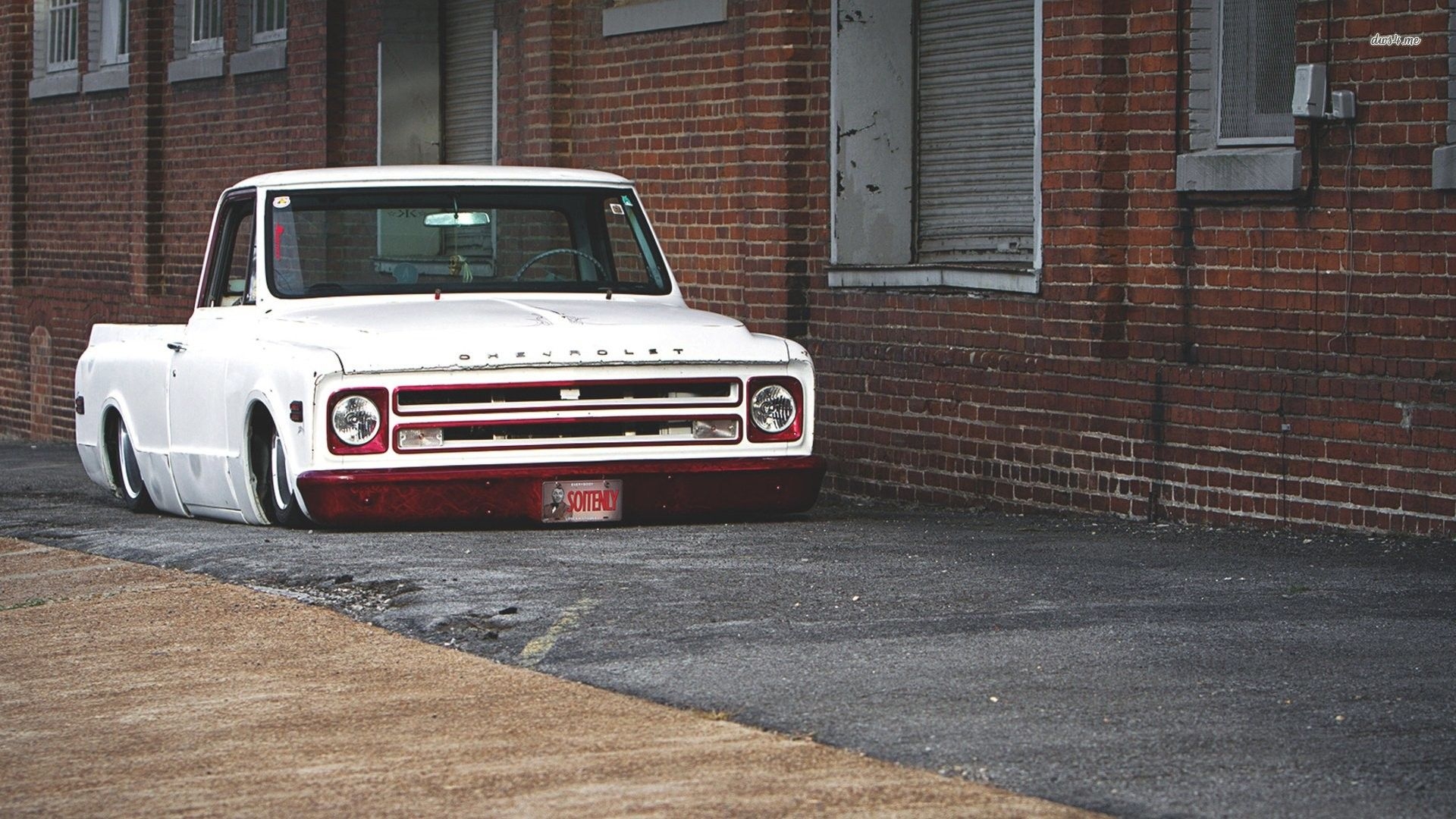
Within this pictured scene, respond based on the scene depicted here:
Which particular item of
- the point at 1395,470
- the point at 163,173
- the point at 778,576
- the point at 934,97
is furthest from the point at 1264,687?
the point at 163,173

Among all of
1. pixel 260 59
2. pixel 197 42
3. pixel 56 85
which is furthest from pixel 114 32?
pixel 260 59

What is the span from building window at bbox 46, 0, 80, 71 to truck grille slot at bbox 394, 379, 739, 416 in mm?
15867

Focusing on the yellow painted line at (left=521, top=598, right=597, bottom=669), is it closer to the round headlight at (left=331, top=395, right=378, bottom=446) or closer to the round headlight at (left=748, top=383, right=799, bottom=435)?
the round headlight at (left=331, top=395, right=378, bottom=446)

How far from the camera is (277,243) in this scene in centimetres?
1080

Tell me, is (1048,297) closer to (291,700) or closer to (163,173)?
(291,700)

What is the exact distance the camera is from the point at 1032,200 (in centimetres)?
1248

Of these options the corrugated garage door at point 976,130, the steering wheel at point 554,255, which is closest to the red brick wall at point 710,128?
the corrugated garage door at point 976,130

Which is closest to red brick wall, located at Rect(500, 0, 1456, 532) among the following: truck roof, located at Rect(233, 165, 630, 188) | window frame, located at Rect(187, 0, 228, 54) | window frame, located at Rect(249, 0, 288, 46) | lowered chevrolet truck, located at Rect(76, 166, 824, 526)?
lowered chevrolet truck, located at Rect(76, 166, 824, 526)

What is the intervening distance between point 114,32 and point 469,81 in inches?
252

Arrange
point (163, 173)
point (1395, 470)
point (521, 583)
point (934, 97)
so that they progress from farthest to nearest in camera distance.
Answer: point (163, 173)
point (934, 97)
point (1395, 470)
point (521, 583)

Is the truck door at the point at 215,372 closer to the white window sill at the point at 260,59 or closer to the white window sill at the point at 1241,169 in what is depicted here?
the white window sill at the point at 1241,169

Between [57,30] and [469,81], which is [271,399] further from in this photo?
[57,30]

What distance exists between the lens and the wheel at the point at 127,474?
460 inches

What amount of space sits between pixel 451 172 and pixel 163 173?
11.4 m
